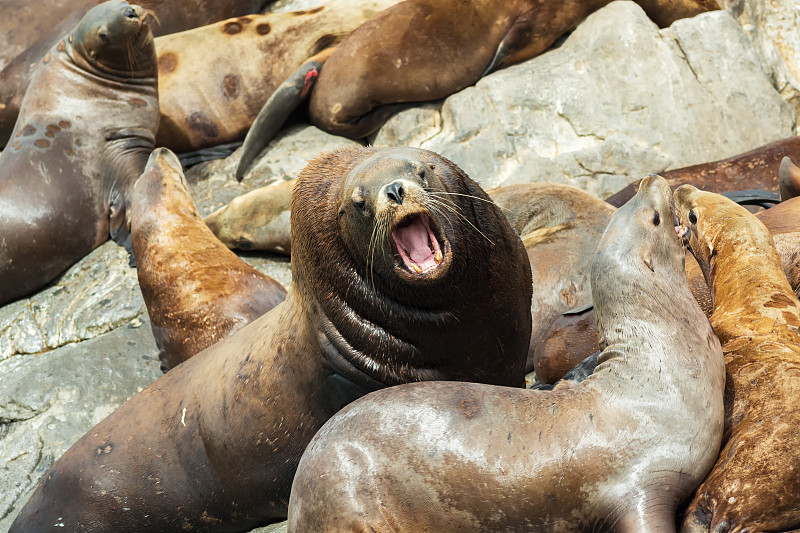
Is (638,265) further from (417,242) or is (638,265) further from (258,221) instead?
(258,221)

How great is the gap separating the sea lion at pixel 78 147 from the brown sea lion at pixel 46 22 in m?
0.89

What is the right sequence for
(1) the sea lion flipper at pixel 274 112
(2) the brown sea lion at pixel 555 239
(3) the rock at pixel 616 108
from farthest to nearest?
(1) the sea lion flipper at pixel 274 112 → (3) the rock at pixel 616 108 → (2) the brown sea lion at pixel 555 239

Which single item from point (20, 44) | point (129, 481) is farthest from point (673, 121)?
point (20, 44)

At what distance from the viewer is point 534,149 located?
26.9 feet

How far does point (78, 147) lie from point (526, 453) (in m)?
6.61

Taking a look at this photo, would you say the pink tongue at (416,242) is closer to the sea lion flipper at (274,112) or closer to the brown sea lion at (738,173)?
the brown sea lion at (738,173)

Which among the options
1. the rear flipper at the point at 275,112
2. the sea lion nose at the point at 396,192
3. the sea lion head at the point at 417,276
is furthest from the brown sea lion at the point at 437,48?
the sea lion nose at the point at 396,192

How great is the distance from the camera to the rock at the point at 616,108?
26.3 ft

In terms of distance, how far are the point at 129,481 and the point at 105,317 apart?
2499mm

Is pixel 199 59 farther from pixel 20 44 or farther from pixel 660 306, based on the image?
pixel 660 306

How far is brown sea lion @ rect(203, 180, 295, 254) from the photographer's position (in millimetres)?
7578

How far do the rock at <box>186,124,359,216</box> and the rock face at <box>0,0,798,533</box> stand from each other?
0.02 m

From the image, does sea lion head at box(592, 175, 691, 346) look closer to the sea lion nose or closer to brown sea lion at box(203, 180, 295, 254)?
the sea lion nose

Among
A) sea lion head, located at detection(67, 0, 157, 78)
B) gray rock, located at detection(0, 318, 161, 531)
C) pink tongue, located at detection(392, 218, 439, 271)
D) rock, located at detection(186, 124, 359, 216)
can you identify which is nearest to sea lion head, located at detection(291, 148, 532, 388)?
pink tongue, located at detection(392, 218, 439, 271)
